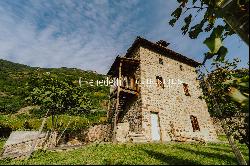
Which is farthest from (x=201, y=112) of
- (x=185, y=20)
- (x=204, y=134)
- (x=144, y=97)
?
(x=185, y=20)

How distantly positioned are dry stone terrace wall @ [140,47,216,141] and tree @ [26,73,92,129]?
542 centimetres

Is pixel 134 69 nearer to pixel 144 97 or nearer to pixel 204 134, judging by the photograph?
pixel 144 97

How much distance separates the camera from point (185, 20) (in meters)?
4.27

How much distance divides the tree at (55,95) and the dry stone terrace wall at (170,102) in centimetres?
542

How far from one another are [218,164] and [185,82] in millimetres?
15224

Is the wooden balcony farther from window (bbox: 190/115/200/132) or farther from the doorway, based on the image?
window (bbox: 190/115/200/132)

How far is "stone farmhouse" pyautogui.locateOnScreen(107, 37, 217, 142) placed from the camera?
62.5 ft

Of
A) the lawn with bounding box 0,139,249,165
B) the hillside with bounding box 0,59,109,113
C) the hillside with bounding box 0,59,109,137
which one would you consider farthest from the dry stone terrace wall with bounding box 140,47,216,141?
the hillside with bounding box 0,59,109,113

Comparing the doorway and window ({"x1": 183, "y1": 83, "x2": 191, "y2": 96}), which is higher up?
window ({"x1": 183, "y1": 83, "x2": 191, "y2": 96})

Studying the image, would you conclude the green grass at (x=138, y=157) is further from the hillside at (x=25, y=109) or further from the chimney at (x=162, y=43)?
the chimney at (x=162, y=43)

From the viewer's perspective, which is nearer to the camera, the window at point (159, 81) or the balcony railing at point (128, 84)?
the balcony railing at point (128, 84)

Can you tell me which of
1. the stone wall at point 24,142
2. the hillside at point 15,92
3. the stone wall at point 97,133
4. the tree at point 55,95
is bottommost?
the stone wall at point 24,142

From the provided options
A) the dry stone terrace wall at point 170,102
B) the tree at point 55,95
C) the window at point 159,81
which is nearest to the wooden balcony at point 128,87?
the dry stone terrace wall at point 170,102

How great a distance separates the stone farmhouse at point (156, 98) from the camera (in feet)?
62.5
